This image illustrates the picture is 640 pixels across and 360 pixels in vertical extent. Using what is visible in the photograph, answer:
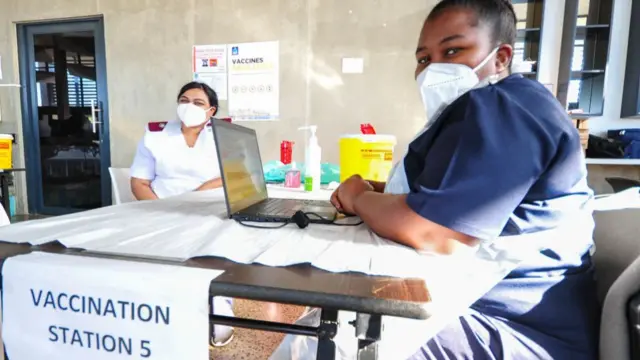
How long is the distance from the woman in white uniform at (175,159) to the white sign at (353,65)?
170 centimetres

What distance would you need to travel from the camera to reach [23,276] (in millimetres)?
515

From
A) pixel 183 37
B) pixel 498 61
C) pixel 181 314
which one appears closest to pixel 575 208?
pixel 498 61

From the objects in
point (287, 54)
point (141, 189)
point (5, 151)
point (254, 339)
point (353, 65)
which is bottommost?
point (254, 339)

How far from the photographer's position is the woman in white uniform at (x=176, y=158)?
6.24ft

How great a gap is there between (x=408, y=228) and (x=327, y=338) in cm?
22

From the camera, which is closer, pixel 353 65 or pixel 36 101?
pixel 353 65

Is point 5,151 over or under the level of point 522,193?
under

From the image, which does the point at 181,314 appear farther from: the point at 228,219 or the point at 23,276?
the point at 228,219

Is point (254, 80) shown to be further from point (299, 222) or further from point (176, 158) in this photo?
point (299, 222)

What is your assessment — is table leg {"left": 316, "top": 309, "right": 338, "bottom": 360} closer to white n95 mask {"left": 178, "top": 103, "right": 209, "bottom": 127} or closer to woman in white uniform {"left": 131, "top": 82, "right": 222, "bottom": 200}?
woman in white uniform {"left": 131, "top": 82, "right": 222, "bottom": 200}

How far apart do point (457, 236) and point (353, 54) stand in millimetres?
2982

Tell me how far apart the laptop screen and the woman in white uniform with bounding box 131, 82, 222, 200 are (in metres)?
0.79

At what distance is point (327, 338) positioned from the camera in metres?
0.54

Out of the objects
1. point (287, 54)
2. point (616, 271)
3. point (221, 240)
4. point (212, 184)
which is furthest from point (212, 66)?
point (616, 271)
